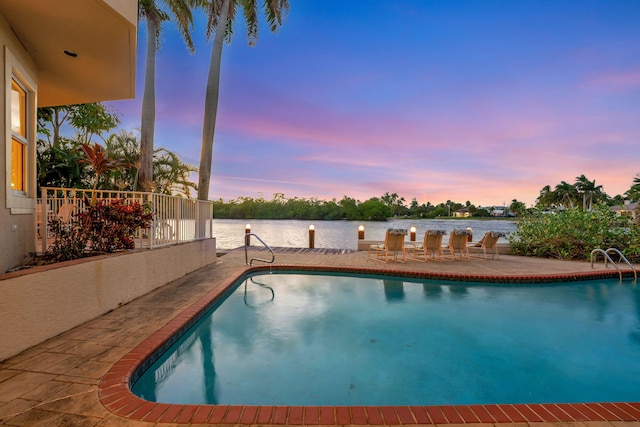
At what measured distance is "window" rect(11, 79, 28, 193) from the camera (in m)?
4.11

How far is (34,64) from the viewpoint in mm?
4645

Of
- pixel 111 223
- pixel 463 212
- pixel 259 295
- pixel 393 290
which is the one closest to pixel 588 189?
pixel 463 212

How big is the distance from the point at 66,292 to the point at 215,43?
971cm

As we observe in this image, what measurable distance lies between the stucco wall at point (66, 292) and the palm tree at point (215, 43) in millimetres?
5310

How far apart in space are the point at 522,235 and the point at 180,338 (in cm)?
1152

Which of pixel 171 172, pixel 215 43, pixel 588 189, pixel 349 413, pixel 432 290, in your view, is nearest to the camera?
pixel 349 413

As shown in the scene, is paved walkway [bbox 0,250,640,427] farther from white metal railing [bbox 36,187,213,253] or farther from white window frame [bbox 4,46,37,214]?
white window frame [bbox 4,46,37,214]

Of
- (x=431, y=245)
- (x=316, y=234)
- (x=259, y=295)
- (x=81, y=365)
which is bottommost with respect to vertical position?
(x=316, y=234)

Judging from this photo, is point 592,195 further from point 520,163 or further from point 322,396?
point 322,396

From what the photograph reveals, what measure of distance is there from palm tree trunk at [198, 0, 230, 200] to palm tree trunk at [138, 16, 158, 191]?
160 cm

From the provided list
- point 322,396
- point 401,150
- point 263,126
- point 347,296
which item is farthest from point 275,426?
point 401,150

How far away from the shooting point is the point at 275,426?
78.5 inches

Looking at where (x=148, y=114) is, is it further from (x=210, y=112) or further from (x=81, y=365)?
(x=81, y=365)

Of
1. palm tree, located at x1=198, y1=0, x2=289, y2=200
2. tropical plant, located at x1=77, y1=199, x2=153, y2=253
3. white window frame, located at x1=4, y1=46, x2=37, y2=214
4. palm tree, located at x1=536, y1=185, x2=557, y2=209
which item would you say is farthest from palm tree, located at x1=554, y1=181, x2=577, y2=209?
white window frame, located at x1=4, y1=46, x2=37, y2=214
